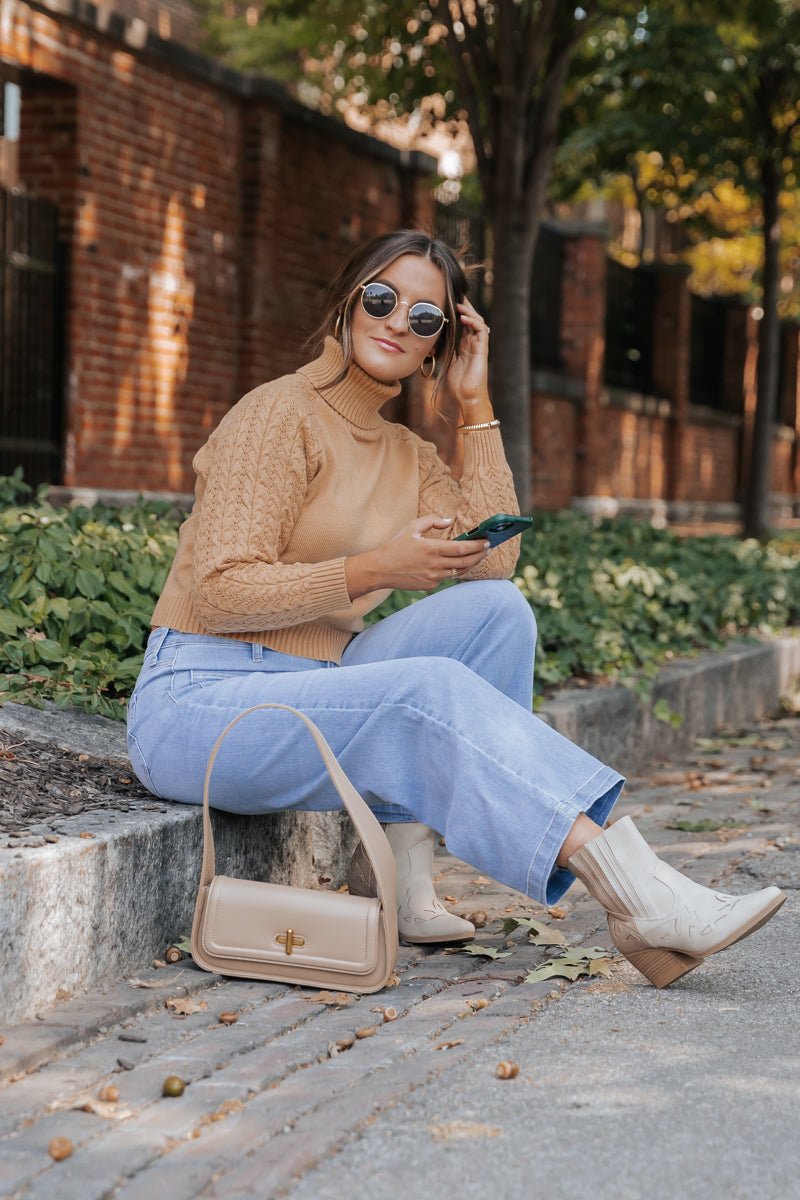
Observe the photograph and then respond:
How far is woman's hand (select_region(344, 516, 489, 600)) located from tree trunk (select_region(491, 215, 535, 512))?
683 cm

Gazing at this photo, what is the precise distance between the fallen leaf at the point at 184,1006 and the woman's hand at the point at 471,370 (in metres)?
1.68

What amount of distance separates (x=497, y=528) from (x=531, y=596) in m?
3.36

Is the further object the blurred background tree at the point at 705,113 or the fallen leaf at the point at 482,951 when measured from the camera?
the blurred background tree at the point at 705,113

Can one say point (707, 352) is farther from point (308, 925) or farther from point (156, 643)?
point (308, 925)

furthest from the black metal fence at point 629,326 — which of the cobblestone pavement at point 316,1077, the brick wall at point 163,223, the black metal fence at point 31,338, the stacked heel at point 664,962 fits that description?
the stacked heel at point 664,962

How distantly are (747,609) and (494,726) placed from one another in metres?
6.20

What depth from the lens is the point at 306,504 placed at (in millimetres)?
3697

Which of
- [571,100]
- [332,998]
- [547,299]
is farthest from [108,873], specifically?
[547,299]

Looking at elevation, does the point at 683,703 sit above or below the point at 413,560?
below

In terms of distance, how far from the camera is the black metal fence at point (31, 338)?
916cm

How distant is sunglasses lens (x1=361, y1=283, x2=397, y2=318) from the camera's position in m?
3.72

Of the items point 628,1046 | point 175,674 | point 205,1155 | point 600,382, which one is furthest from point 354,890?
point 600,382

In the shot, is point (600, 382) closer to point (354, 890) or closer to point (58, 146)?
point (58, 146)

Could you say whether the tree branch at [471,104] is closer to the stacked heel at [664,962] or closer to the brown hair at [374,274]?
the brown hair at [374,274]
